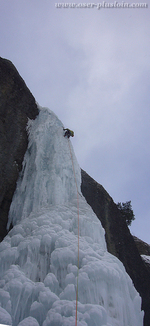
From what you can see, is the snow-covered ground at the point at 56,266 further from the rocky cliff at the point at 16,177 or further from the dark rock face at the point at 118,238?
the dark rock face at the point at 118,238

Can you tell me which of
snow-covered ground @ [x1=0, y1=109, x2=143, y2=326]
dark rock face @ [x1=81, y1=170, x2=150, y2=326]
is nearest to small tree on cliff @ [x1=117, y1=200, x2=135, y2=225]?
dark rock face @ [x1=81, y1=170, x2=150, y2=326]

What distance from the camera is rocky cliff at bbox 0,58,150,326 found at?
27.1 feet

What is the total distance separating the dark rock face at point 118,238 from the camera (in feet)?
31.0

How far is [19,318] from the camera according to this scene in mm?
4223

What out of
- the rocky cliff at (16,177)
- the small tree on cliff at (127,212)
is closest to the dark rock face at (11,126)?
the rocky cliff at (16,177)

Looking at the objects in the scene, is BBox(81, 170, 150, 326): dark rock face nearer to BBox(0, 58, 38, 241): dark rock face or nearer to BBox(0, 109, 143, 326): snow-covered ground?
BBox(0, 109, 143, 326): snow-covered ground

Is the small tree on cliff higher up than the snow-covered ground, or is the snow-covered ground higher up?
the small tree on cliff

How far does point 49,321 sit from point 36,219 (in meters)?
2.96

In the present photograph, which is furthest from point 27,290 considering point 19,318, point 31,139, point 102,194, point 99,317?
point 102,194

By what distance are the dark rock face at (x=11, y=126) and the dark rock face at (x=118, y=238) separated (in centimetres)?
334

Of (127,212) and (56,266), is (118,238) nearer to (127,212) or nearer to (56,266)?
(56,266)

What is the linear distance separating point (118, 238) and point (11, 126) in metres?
6.79

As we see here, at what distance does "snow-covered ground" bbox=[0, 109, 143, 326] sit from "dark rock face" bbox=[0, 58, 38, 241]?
385 millimetres

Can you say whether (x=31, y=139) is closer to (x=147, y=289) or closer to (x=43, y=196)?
(x=43, y=196)
